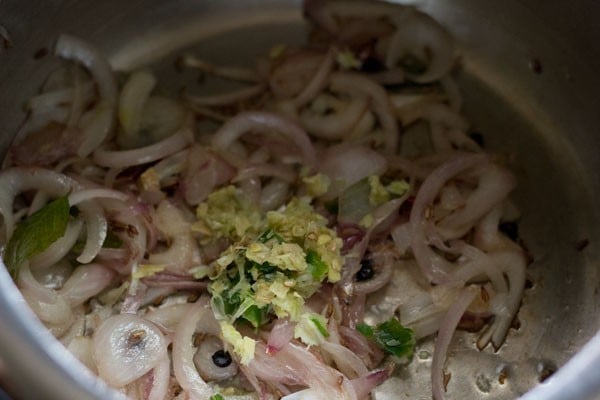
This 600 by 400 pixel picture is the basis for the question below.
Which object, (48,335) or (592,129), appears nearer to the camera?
(48,335)

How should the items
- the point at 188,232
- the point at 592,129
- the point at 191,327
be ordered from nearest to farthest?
the point at 191,327, the point at 188,232, the point at 592,129

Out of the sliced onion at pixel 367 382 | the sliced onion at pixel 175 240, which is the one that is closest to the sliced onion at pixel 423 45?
the sliced onion at pixel 175 240

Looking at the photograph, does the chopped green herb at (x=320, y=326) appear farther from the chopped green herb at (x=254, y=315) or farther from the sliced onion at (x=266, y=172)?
the sliced onion at (x=266, y=172)

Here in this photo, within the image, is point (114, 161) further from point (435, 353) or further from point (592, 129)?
point (592, 129)

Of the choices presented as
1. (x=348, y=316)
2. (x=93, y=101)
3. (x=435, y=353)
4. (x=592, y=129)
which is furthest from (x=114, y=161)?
(x=592, y=129)

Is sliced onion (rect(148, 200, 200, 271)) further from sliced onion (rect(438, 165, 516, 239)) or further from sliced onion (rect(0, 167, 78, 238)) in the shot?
sliced onion (rect(438, 165, 516, 239))

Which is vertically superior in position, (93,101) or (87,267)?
(93,101)
